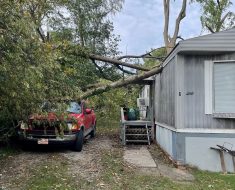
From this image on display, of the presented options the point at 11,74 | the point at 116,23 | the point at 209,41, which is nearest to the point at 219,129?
the point at 209,41

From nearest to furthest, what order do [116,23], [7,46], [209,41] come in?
[7,46] < [209,41] < [116,23]

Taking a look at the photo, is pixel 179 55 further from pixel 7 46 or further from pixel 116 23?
pixel 116 23

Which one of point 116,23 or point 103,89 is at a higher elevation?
point 116,23

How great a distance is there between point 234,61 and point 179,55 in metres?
1.63

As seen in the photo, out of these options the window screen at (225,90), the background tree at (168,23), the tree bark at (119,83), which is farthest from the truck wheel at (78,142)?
the background tree at (168,23)

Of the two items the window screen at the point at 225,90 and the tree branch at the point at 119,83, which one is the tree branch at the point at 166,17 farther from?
the window screen at the point at 225,90

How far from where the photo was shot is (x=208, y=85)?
10.9 m

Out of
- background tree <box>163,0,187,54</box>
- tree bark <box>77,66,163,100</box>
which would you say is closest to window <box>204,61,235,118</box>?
tree bark <box>77,66,163,100</box>

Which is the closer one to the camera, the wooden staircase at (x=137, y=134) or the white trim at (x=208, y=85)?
the white trim at (x=208, y=85)

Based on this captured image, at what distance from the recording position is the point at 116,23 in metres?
21.8

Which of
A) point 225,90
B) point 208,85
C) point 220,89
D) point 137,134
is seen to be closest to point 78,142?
point 137,134

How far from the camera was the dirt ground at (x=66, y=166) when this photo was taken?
8695mm

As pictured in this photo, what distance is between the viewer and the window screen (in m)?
10.8

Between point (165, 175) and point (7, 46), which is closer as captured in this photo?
point (7, 46)
